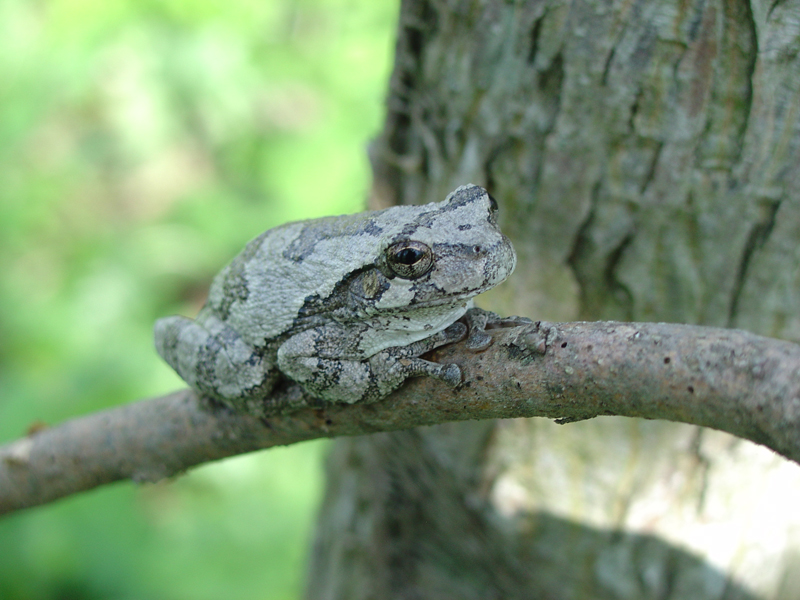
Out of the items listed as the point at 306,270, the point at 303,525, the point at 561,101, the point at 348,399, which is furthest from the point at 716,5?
the point at 303,525

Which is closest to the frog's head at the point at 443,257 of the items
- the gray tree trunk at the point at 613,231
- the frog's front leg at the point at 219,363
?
the frog's front leg at the point at 219,363

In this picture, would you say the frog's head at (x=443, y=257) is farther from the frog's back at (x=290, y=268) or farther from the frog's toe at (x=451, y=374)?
the frog's toe at (x=451, y=374)

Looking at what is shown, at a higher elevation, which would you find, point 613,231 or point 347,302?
point 613,231

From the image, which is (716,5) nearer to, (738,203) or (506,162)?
(738,203)

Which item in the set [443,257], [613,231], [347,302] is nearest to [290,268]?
[347,302]

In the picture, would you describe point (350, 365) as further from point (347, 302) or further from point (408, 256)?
point (408, 256)

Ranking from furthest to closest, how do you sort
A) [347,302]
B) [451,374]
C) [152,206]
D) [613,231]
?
1. [152,206]
2. [613,231]
3. [347,302]
4. [451,374]

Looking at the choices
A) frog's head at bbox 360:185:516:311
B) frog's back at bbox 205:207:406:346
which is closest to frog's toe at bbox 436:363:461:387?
frog's head at bbox 360:185:516:311

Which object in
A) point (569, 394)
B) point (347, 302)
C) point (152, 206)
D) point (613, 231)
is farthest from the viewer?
point (152, 206)
